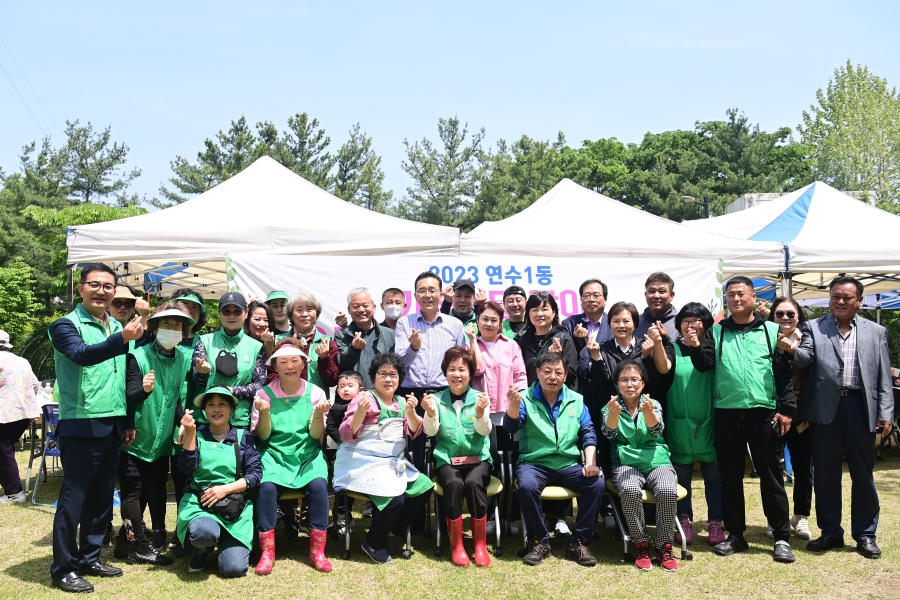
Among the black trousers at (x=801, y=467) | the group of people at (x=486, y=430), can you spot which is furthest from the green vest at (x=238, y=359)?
the black trousers at (x=801, y=467)

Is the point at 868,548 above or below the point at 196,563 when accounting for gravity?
below

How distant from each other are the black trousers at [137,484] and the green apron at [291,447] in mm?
637

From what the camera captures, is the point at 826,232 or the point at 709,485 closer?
the point at 709,485

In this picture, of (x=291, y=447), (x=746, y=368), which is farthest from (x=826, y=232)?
(x=291, y=447)

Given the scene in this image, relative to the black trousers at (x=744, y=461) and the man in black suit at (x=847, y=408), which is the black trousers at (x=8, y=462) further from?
the man in black suit at (x=847, y=408)

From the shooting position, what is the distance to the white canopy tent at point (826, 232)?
7.17 meters

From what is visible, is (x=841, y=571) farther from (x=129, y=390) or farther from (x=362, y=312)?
(x=129, y=390)

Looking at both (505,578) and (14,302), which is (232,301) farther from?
(14,302)

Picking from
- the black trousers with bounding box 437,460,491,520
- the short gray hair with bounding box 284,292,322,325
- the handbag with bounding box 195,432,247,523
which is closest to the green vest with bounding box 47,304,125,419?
the handbag with bounding box 195,432,247,523

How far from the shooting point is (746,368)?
434 centimetres

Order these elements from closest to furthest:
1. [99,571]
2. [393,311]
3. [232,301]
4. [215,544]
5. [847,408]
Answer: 1. [99,571]
2. [215,544]
3. [847,408]
4. [232,301]
5. [393,311]

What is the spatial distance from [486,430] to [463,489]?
1.25ft

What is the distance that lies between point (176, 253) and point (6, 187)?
26182 millimetres

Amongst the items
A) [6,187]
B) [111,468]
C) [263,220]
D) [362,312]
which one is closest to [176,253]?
[263,220]
